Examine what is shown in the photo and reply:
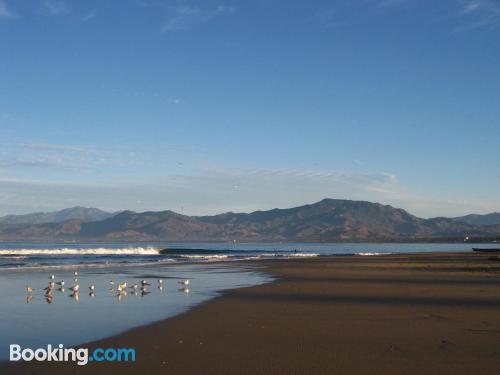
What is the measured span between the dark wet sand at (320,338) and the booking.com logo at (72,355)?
305 mm

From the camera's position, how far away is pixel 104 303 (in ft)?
62.1

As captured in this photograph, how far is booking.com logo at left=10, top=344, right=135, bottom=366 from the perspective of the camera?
10.5 m

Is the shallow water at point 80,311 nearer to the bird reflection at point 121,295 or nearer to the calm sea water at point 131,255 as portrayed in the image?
the bird reflection at point 121,295

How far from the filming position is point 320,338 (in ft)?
40.2

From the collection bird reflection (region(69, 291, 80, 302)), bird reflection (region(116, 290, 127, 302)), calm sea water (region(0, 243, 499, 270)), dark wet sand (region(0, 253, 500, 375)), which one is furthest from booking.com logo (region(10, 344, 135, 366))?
calm sea water (region(0, 243, 499, 270))

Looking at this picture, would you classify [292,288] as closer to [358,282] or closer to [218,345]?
[358,282]

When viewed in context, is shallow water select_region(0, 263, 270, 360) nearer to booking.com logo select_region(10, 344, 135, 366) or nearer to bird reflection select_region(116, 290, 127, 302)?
bird reflection select_region(116, 290, 127, 302)

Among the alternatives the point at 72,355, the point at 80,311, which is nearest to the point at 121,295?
the point at 80,311

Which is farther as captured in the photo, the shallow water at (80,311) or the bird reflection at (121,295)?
the bird reflection at (121,295)

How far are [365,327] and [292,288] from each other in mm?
10881

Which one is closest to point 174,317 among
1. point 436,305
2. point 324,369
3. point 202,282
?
point 324,369

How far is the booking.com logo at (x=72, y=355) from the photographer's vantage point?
1051 cm

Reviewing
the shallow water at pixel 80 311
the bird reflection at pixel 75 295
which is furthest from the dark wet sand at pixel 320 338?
the bird reflection at pixel 75 295

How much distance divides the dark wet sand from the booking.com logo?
30 cm
